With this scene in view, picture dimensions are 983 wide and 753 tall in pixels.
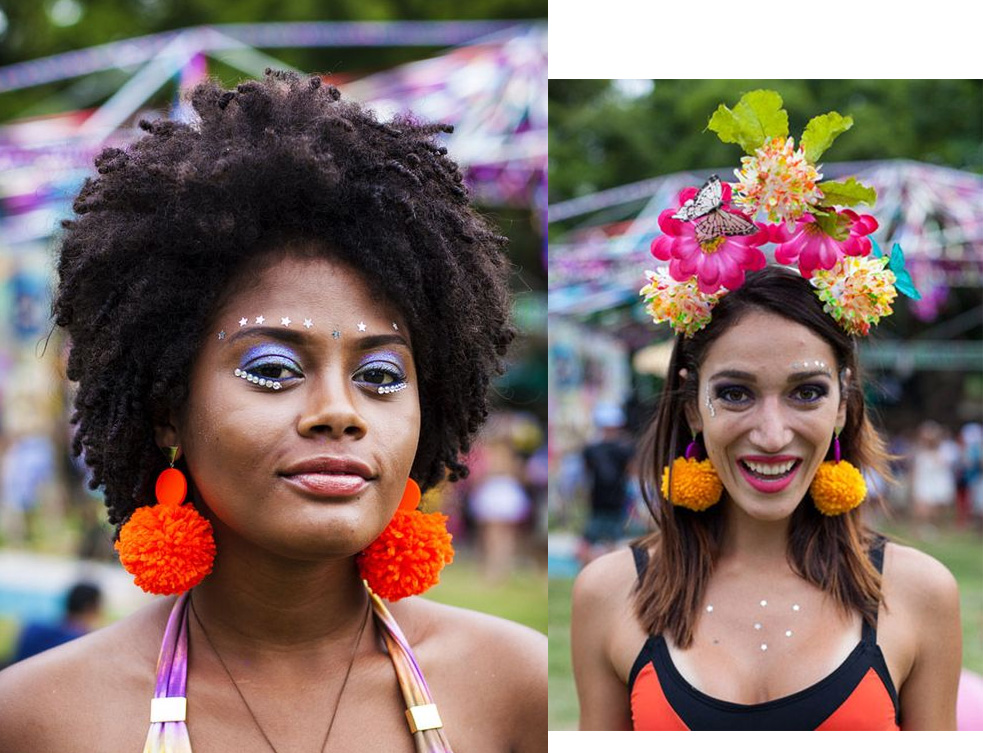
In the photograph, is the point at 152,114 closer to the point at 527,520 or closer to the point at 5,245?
the point at 5,245

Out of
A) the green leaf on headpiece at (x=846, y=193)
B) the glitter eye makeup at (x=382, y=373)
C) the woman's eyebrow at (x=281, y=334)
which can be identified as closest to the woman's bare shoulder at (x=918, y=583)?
the green leaf on headpiece at (x=846, y=193)

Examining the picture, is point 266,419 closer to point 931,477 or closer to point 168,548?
point 168,548

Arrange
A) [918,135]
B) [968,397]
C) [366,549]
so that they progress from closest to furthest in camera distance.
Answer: [366,549]
[918,135]
[968,397]

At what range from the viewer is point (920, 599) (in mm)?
3256

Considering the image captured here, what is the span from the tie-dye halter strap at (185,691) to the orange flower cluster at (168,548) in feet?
0.43

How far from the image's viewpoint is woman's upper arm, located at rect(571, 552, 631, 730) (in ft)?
11.2

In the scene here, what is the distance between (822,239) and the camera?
3182mm

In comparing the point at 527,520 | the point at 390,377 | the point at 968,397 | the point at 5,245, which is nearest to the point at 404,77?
the point at 5,245

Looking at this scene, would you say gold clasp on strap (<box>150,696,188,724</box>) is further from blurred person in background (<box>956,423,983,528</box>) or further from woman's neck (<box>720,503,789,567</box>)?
blurred person in background (<box>956,423,983,528</box>)

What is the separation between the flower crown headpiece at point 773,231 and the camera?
304 cm

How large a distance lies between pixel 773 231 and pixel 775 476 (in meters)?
0.68

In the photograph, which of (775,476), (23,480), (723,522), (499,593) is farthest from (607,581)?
(23,480)

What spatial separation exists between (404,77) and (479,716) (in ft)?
25.2

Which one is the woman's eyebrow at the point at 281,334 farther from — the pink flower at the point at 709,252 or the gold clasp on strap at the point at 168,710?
the pink flower at the point at 709,252
